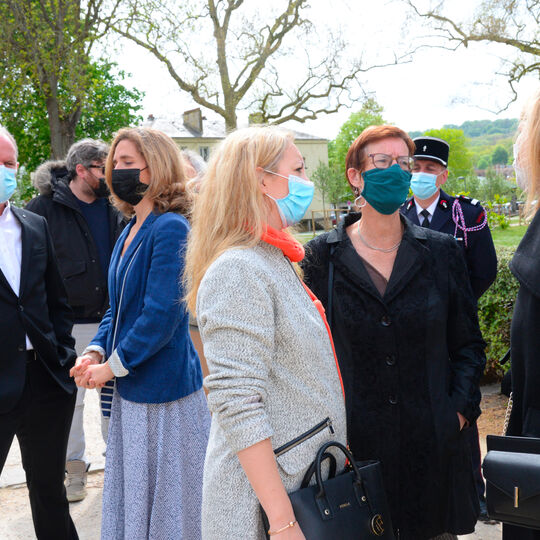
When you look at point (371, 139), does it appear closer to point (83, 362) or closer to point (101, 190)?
point (83, 362)

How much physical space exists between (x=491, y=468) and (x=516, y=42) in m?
13.9

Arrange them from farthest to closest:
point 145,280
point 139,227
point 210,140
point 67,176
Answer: point 210,140
point 67,176
point 139,227
point 145,280

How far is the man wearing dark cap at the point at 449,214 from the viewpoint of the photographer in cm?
398

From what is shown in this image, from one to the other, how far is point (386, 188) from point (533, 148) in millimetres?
712

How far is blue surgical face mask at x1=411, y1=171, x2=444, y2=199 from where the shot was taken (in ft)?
13.4

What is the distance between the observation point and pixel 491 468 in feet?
5.94

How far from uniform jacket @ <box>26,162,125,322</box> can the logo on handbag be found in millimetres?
3225

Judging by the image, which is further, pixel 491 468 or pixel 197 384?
pixel 197 384

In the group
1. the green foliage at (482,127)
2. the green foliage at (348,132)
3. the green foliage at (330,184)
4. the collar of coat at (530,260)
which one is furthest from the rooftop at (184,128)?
the green foliage at (482,127)

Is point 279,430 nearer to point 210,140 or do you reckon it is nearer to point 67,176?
point 67,176

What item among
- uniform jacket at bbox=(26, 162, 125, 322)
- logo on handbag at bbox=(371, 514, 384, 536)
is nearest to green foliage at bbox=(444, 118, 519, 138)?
uniform jacket at bbox=(26, 162, 125, 322)

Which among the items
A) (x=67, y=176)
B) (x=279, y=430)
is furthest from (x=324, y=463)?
(x=67, y=176)

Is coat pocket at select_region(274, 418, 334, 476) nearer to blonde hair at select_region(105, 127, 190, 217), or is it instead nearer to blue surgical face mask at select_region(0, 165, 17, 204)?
blonde hair at select_region(105, 127, 190, 217)

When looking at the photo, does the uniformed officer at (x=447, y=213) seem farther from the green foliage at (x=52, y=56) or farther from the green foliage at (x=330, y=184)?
the green foliage at (x=330, y=184)
